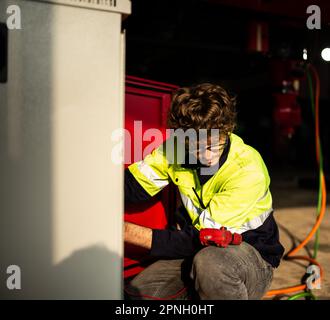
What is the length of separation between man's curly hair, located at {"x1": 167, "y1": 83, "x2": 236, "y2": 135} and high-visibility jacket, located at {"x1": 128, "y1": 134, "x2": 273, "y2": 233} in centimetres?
11

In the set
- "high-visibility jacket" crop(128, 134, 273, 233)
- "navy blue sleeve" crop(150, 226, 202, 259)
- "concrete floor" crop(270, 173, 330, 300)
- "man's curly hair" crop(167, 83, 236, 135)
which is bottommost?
"concrete floor" crop(270, 173, 330, 300)

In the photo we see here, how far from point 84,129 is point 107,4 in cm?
34

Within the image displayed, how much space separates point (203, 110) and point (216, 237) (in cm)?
44

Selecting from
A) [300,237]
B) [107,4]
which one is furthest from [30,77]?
[300,237]

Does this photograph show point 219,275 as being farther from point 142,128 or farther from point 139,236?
point 142,128

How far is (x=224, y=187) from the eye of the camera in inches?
60.9

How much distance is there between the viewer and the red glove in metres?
1.43

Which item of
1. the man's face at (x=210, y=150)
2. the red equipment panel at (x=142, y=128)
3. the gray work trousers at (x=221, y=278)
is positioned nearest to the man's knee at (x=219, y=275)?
the gray work trousers at (x=221, y=278)

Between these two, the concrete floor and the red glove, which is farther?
the concrete floor

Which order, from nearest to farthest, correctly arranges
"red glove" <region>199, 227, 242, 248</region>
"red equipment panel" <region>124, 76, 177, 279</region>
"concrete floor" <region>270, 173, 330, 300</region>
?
Result: "red glove" <region>199, 227, 242, 248</region> → "red equipment panel" <region>124, 76, 177, 279</region> → "concrete floor" <region>270, 173, 330, 300</region>

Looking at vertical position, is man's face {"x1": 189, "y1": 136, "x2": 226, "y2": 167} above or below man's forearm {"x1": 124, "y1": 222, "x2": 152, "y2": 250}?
above

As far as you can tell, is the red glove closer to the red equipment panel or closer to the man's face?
the man's face

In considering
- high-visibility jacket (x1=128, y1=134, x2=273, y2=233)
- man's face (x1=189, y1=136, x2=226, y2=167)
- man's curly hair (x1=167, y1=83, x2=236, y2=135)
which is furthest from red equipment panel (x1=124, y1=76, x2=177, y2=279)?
man's face (x1=189, y1=136, x2=226, y2=167)

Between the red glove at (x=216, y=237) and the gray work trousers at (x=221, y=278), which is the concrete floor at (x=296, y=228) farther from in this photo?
the red glove at (x=216, y=237)
